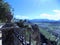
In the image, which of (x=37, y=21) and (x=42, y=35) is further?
(x=42, y=35)

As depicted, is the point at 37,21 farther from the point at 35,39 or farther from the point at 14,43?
the point at 14,43

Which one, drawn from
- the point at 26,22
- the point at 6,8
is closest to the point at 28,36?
the point at 26,22

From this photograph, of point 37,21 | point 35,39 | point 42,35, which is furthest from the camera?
point 42,35

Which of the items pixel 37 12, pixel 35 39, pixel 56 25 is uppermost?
pixel 37 12

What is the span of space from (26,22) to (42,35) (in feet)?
9.59

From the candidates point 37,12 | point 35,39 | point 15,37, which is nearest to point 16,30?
point 15,37

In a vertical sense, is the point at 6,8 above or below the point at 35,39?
above

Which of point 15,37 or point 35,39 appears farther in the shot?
point 35,39

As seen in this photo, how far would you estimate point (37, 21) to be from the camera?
9141mm

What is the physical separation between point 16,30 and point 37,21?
2.63 m

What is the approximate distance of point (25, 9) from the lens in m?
9.70

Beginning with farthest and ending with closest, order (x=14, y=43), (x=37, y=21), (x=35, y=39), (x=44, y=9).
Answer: (x=35, y=39) < (x=44, y=9) < (x=37, y=21) < (x=14, y=43)

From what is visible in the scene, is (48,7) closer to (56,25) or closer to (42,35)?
(56,25)

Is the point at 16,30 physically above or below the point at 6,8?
below
